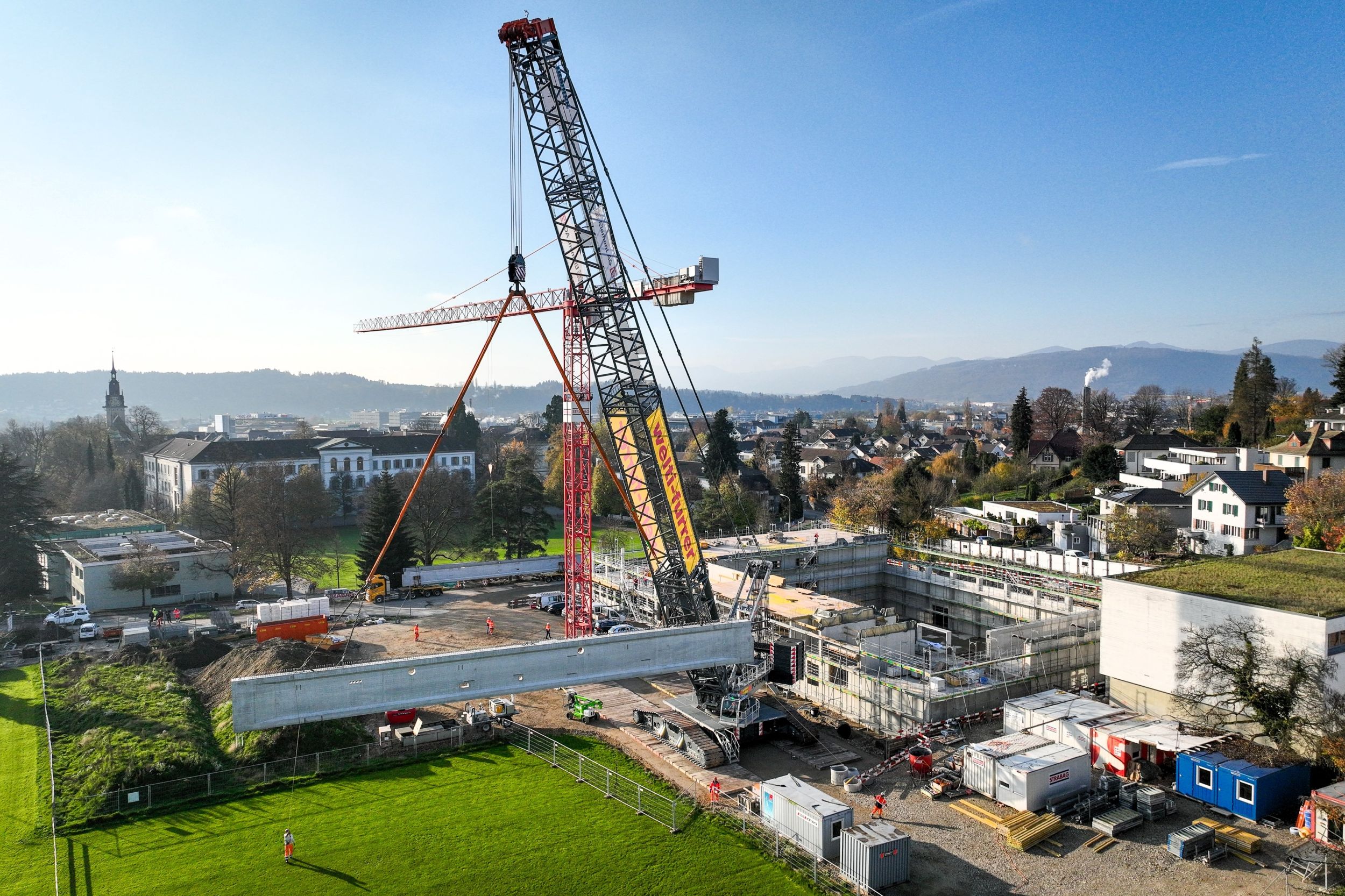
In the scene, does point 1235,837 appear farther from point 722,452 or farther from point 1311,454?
point 722,452

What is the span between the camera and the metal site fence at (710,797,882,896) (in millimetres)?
15852

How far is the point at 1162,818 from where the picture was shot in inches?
730

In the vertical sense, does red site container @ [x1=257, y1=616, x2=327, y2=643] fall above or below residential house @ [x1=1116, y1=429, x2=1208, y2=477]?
below

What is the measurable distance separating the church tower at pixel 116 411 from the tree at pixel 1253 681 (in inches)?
4009

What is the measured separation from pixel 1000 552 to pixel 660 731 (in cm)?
2898

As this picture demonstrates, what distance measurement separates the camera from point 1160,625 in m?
23.9

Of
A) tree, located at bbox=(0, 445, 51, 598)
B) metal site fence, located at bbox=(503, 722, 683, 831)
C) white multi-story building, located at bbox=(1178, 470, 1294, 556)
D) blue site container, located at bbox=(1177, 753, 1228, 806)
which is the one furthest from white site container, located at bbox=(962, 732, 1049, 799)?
tree, located at bbox=(0, 445, 51, 598)

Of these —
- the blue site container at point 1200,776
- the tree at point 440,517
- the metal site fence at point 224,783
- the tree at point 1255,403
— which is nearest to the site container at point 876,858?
the blue site container at point 1200,776

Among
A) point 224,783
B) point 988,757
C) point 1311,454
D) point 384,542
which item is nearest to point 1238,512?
point 1311,454

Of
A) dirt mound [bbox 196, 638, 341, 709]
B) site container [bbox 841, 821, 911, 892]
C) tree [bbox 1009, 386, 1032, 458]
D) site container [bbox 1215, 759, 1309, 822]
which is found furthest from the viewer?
tree [bbox 1009, 386, 1032, 458]

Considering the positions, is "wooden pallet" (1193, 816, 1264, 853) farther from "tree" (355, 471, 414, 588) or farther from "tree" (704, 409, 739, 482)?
"tree" (704, 409, 739, 482)

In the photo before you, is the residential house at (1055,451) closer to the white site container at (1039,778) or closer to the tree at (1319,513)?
the tree at (1319,513)

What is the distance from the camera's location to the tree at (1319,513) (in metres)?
36.4

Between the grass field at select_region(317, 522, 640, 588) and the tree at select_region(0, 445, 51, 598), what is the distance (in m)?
13.0
